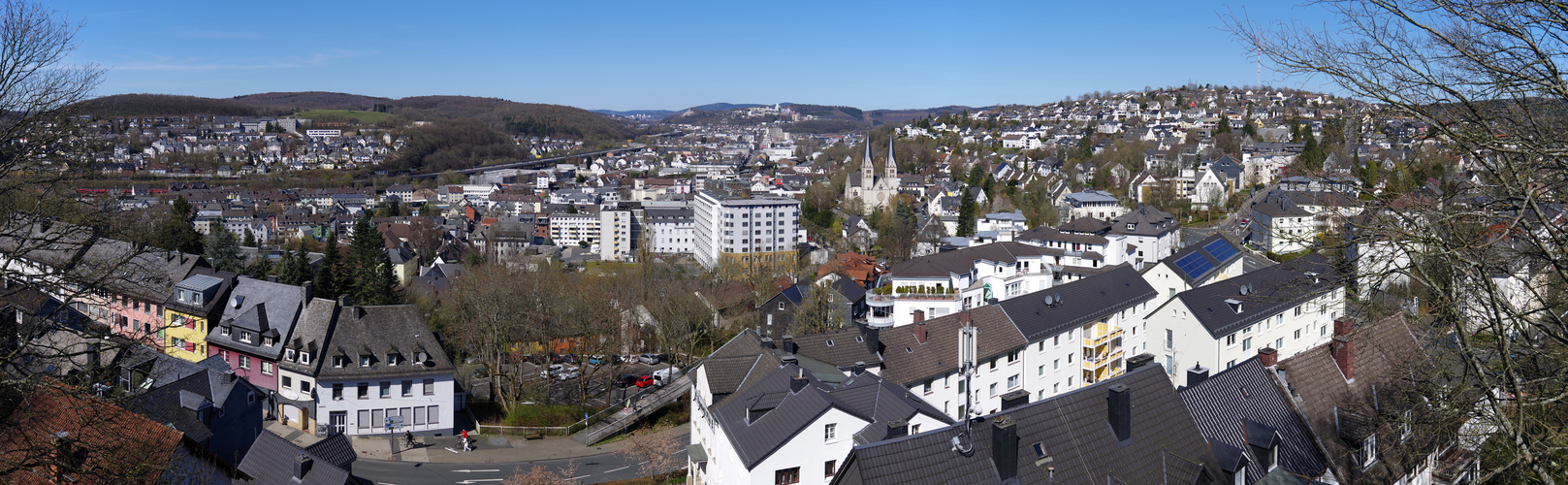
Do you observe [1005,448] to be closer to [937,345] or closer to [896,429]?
[896,429]

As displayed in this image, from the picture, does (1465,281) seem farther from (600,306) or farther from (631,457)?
(600,306)

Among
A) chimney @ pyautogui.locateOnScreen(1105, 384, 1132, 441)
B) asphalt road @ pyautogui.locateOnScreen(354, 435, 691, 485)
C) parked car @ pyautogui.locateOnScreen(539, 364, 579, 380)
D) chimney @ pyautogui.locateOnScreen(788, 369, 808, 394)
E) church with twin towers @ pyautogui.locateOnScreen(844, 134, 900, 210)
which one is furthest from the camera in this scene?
church with twin towers @ pyautogui.locateOnScreen(844, 134, 900, 210)

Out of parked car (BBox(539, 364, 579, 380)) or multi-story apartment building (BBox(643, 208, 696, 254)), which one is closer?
parked car (BBox(539, 364, 579, 380))

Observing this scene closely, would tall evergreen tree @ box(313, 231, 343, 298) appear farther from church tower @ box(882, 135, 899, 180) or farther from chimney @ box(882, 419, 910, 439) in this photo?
church tower @ box(882, 135, 899, 180)

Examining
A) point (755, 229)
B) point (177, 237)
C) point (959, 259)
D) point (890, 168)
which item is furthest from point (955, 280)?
point (890, 168)

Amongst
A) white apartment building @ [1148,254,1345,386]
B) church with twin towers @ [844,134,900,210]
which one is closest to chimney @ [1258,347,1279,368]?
white apartment building @ [1148,254,1345,386]

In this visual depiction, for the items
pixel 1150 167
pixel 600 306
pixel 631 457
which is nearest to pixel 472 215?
pixel 1150 167

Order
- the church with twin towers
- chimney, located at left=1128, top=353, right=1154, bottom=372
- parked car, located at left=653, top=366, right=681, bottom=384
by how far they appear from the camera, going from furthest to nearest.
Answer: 1. the church with twin towers
2. parked car, located at left=653, top=366, right=681, bottom=384
3. chimney, located at left=1128, top=353, right=1154, bottom=372

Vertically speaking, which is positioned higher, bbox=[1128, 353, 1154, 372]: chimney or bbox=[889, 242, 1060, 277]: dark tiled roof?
bbox=[889, 242, 1060, 277]: dark tiled roof
